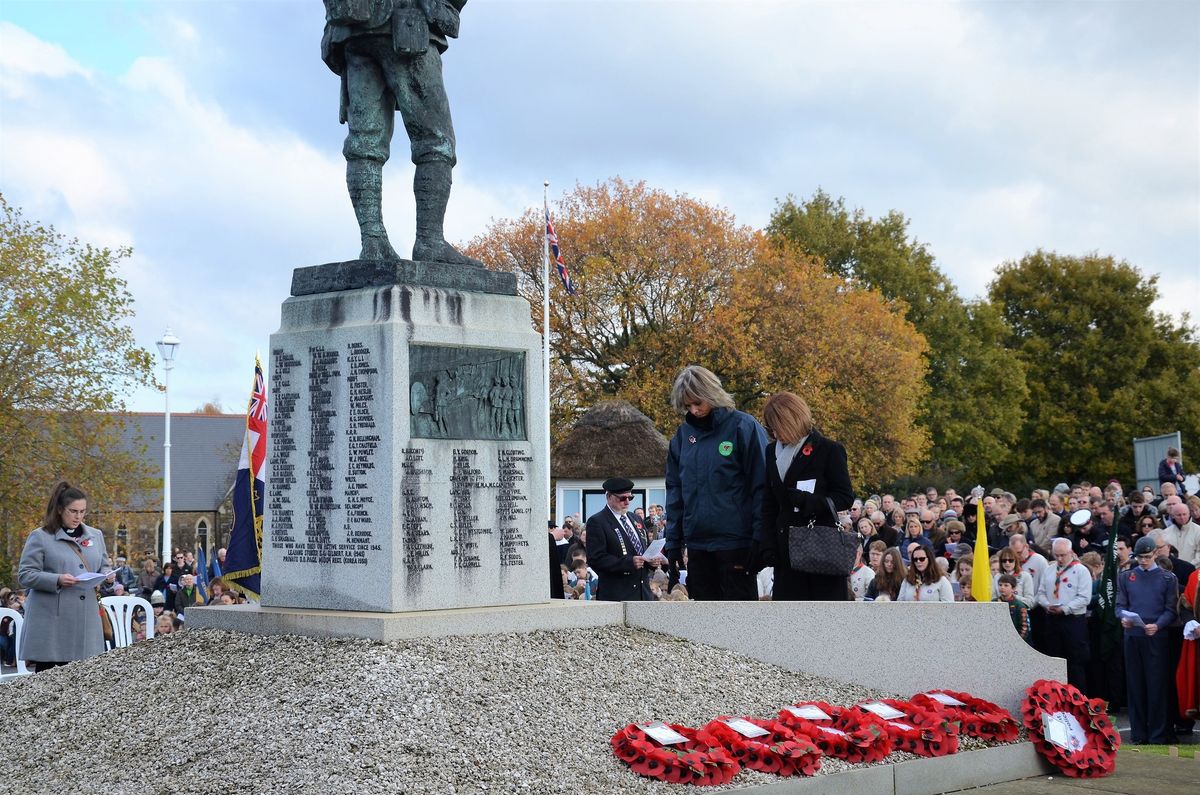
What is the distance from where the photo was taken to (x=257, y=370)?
1421 centimetres

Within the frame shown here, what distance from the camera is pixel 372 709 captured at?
5922 millimetres

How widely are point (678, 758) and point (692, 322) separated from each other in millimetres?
34034

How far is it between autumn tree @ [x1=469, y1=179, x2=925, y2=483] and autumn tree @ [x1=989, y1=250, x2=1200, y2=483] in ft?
36.9

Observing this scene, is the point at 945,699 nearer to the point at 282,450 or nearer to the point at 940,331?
the point at 282,450

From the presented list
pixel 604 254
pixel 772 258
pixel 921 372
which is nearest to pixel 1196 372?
pixel 921 372

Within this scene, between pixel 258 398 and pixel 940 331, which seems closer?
pixel 258 398

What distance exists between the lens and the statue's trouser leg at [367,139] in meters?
8.14

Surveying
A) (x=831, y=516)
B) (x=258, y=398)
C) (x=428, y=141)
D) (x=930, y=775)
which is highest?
(x=428, y=141)

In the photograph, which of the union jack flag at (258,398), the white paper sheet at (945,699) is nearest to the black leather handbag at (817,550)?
the white paper sheet at (945,699)

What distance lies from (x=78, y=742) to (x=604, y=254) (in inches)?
1361

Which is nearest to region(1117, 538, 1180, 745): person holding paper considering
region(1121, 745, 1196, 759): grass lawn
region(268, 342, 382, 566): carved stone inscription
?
region(1121, 745, 1196, 759): grass lawn

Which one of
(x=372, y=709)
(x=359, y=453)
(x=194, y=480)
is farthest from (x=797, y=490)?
(x=194, y=480)

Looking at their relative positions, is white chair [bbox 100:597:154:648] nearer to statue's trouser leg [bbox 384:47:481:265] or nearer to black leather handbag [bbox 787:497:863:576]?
statue's trouser leg [bbox 384:47:481:265]

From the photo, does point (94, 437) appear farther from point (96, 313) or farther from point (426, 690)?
point (426, 690)
